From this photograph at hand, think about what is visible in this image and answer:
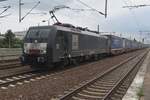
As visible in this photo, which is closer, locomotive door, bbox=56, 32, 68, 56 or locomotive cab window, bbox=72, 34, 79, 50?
locomotive door, bbox=56, 32, 68, 56

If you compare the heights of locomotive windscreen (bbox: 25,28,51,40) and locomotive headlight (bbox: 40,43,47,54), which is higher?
locomotive windscreen (bbox: 25,28,51,40)

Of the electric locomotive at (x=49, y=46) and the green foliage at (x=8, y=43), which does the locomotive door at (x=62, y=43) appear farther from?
the green foliage at (x=8, y=43)

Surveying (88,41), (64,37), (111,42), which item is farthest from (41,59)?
(111,42)

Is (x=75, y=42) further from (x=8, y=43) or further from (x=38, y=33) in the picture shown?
(x=8, y=43)

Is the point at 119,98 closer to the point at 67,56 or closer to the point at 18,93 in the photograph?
the point at 18,93

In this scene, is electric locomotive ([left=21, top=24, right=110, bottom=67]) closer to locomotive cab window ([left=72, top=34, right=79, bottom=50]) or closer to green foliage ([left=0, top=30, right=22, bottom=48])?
locomotive cab window ([left=72, top=34, right=79, bottom=50])

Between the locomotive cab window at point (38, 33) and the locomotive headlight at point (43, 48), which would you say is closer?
the locomotive headlight at point (43, 48)

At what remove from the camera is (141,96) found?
33.6ft

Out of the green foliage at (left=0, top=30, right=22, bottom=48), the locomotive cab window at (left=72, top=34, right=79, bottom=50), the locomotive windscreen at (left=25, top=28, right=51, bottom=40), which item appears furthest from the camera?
the green foliage at (left=0, top=30, right=22, bottom=48)

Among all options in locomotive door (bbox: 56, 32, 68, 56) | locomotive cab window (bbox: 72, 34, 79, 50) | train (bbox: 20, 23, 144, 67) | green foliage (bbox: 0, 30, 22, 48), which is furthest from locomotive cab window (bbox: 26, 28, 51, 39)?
green foliage (bbox: 0, 30, 22, 48)

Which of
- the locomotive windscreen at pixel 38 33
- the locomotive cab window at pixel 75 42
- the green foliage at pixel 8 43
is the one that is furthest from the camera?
the green foliage at pixel 8 43

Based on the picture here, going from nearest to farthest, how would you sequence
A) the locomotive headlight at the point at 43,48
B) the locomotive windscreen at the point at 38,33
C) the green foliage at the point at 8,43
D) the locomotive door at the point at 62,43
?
the locomotive headlight at the point at 43,48, the locomotive windscreen at the point at 38,33, the locomotive door at the point at 62,43, the green foliage at the point at 8,43

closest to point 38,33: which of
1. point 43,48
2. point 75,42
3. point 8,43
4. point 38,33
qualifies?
point 38,33

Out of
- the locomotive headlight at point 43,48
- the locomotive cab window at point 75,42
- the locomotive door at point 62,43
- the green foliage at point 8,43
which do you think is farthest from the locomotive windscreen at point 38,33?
the green foliage at point 8,43
